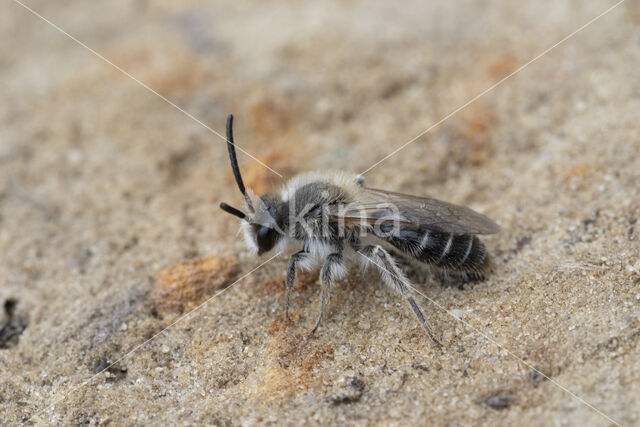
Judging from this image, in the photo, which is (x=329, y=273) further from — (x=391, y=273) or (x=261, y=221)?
(x=261, y=221)

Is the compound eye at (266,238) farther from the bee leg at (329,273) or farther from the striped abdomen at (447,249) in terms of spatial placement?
the striped abdomen at (447,249)

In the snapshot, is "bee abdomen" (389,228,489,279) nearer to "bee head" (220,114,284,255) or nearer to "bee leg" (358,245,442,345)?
"bee leg" (358,245,442,345)

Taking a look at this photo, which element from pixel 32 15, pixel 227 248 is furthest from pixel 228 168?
pixel 32 15

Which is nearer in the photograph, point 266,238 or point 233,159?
point 233,159

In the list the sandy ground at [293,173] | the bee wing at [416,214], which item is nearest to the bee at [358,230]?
the bee wing at [416,214]

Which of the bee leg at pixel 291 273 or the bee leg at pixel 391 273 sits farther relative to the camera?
the bee leg at pixel 291 273


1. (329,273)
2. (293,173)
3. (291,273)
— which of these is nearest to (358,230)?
(329,273)
